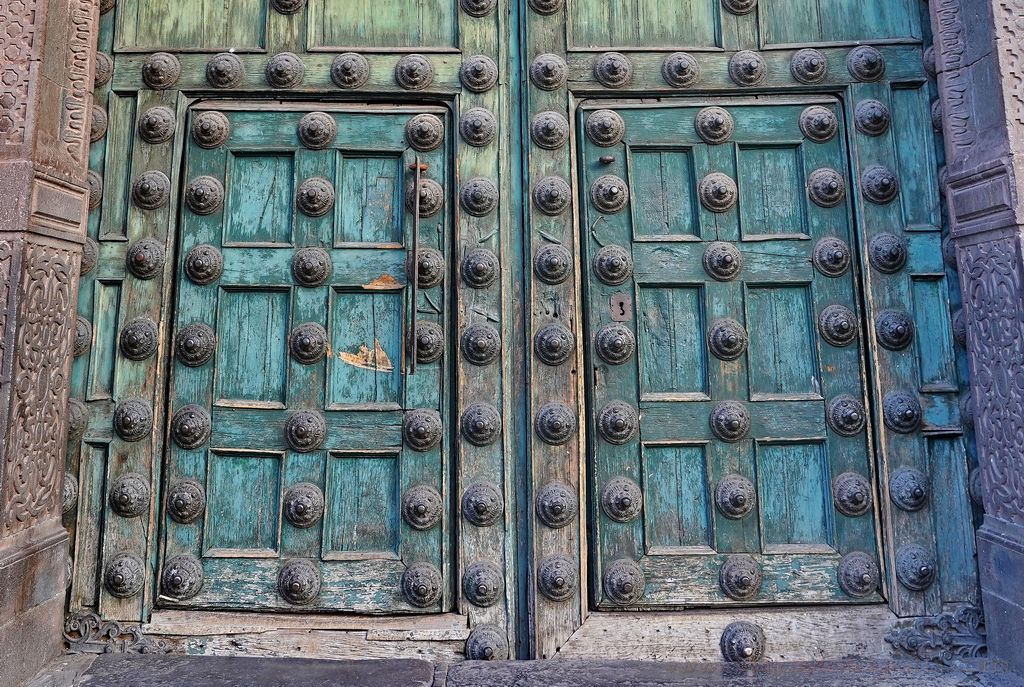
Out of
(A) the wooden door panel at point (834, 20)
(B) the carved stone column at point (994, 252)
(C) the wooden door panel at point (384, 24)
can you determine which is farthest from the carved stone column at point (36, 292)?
(B) the carved stone column at point (994, 252)

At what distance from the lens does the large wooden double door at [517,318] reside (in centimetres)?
249

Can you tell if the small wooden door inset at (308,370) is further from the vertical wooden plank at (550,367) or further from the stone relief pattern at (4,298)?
the stone relief pattern at (4,298)

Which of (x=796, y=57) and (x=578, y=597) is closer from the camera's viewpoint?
(x=578, y=597)

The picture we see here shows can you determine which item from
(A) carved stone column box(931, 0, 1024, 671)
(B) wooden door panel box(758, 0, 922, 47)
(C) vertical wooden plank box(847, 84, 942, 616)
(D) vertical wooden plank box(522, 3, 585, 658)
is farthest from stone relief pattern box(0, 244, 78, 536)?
(A) carved stone column box(931, 0, 1024, 671)

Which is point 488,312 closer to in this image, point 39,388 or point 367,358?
point 367,358

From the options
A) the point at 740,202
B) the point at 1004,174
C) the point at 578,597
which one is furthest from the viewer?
the point at 740,202

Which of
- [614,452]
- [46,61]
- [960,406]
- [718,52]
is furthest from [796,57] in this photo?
[46,61]

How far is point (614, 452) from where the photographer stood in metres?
2.55

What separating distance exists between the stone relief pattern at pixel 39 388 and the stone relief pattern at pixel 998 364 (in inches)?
120

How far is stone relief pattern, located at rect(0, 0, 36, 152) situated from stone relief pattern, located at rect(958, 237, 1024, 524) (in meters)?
3.16

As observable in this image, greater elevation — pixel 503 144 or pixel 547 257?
pixel 503 144

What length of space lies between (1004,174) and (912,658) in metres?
1.59

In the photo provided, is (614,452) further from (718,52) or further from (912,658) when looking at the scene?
(718,52)

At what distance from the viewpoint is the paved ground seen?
86.7 inches
